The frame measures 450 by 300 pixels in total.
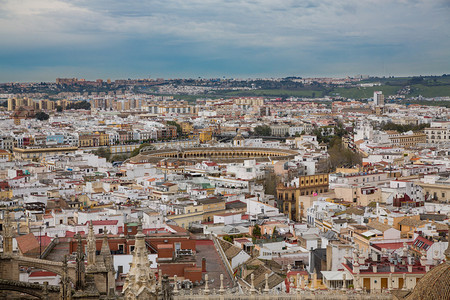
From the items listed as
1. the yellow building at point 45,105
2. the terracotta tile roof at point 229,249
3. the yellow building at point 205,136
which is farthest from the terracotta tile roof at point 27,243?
the yellow building at point 45,105

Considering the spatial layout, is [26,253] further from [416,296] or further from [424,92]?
[424,92]

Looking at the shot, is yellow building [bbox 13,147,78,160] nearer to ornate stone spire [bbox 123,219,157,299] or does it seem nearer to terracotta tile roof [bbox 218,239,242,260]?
terracotta tile roof [bbox 218,239,242,260]

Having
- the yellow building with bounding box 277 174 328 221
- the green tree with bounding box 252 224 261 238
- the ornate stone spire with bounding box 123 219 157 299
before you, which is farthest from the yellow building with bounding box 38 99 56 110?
the ornate stone spire with bounding box 123 219 157 299

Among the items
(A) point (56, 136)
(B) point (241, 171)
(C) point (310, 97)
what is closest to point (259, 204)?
(B) point (241, 171)

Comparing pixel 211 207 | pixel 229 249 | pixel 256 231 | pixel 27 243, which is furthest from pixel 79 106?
pixel 27 243

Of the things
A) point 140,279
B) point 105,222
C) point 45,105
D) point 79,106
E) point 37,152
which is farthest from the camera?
point 79,106

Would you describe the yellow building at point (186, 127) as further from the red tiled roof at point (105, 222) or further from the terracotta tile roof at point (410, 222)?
the terracotta tile roof at point (410, 222)

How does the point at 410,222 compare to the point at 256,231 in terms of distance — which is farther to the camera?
→ the point at 256,231

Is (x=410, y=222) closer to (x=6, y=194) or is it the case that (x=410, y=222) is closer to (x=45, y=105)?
(x=6, y=194)
